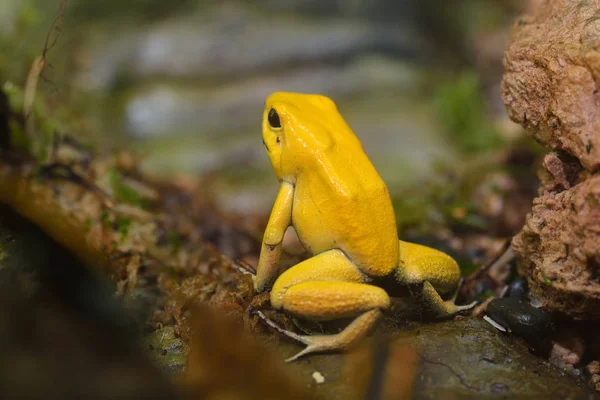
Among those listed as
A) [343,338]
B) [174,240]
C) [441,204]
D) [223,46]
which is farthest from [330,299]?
[223,46]

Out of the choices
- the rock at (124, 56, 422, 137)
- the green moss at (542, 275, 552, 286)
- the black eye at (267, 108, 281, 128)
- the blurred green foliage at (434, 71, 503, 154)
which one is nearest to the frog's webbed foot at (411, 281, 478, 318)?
the green moss at (542, 275, 552, 286)

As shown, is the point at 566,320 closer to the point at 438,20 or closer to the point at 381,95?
the point at 381,95

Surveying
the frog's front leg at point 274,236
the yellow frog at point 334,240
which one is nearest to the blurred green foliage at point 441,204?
the yellow frog at point 334,240

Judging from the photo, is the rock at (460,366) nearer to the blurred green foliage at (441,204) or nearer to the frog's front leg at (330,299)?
the frog's front leg at (330,299)

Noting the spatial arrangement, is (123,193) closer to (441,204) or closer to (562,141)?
(441,204)

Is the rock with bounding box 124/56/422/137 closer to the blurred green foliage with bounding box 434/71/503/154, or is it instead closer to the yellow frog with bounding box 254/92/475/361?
the blurred green foliage with bounding box 434/71/503/154
